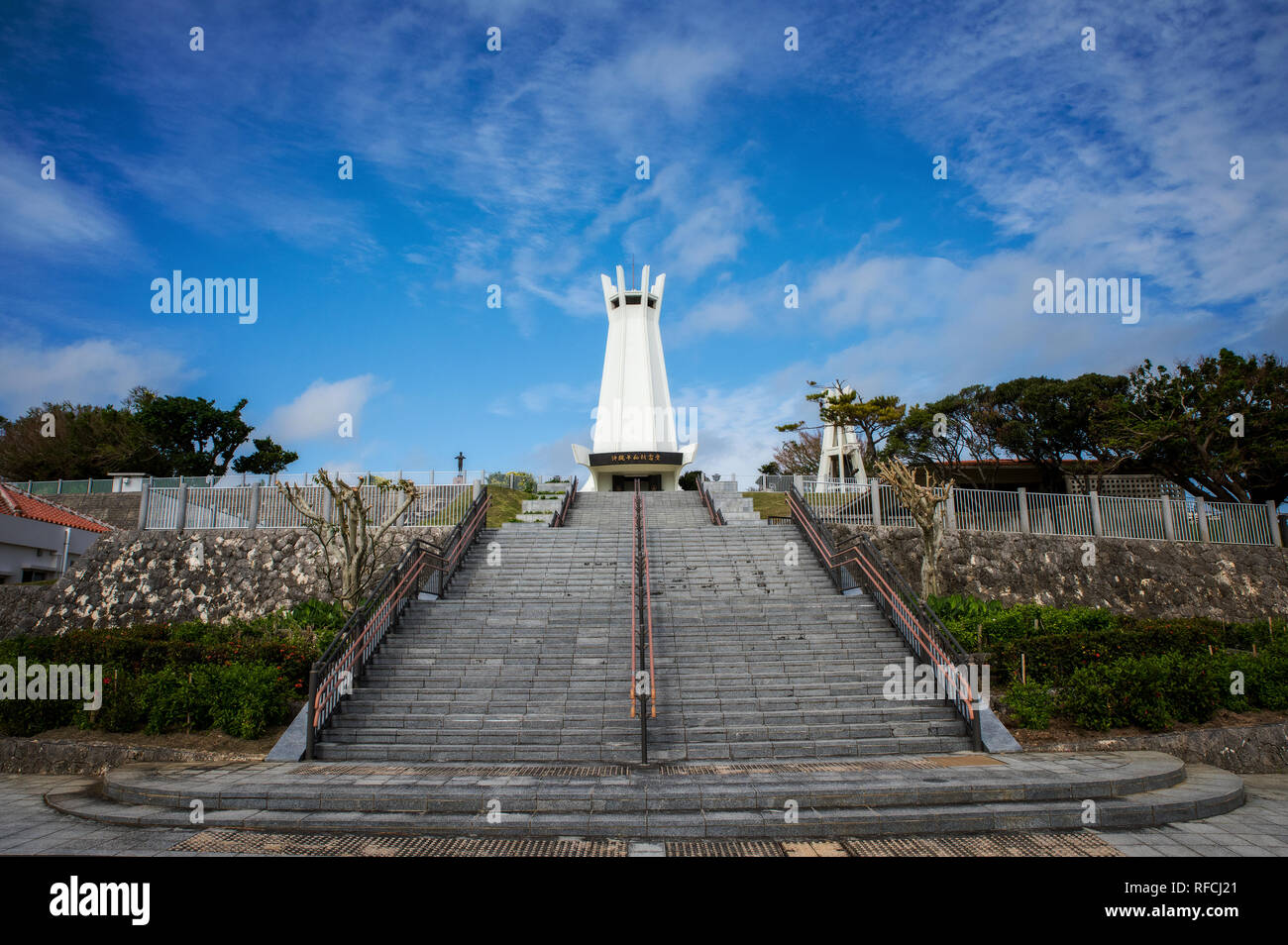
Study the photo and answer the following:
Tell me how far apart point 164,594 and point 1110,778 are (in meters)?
19.7

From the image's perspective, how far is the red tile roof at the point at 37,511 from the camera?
770 inches

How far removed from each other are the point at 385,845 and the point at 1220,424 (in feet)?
99.5

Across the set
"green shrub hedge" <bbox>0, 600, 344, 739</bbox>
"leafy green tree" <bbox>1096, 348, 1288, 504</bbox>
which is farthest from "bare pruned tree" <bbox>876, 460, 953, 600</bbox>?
"leafy green tree" <bbox>1096, 348, 1288, 504</bbox>

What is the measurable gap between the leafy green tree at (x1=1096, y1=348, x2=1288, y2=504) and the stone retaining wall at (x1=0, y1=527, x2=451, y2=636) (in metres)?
26.0

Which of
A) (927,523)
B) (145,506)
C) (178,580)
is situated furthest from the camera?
(145,506)

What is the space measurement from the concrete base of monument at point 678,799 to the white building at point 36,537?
16.4 m

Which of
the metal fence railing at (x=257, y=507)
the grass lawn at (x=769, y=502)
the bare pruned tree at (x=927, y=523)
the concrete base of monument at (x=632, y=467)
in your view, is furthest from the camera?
the concrete base of monument at (x=632, y=467)

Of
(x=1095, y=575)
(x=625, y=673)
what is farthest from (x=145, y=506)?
(x=1095, y=575)

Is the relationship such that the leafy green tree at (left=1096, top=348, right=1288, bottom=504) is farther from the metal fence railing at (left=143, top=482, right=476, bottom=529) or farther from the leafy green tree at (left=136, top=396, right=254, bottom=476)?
the leafy green tree at (left=136, top=396, right=254, bottom=476)

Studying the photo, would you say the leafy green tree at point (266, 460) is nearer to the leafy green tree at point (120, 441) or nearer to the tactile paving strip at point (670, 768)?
the leafy green tree at point (120, 441)

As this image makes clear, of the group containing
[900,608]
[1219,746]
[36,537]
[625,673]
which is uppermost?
[36,537]

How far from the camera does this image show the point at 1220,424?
2470 cm

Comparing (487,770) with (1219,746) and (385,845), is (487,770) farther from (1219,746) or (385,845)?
(1219,746)

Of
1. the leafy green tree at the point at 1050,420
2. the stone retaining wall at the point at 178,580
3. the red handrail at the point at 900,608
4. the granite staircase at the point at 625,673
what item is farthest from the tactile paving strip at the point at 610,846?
the leafy green tree at the point at 1050,420
